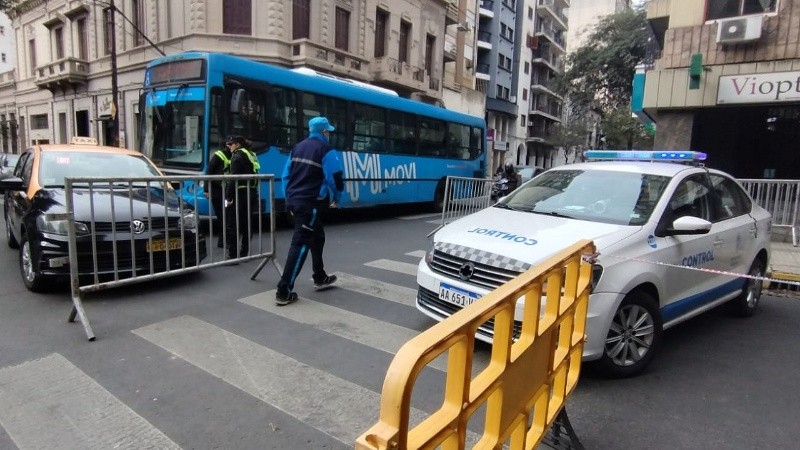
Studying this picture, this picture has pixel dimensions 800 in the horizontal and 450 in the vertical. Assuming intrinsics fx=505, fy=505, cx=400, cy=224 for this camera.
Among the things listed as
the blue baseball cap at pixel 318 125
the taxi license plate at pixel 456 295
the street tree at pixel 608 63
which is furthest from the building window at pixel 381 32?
the taxi license plate at pixel 456 295

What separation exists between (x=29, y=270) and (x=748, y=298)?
7.75m

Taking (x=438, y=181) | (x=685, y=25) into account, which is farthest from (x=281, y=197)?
(x=685, y=25)

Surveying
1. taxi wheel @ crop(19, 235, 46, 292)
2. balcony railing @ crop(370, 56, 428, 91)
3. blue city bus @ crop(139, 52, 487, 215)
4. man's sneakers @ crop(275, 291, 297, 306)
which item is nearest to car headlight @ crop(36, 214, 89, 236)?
taxi wheel @ crop(19, 235, 46, 292)

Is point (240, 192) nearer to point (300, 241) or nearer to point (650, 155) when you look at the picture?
point (300, 241)

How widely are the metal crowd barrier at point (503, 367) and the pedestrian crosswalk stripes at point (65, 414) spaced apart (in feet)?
6.26

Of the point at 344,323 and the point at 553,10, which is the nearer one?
the point at 344,323

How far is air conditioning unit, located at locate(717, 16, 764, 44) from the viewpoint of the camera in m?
10.9

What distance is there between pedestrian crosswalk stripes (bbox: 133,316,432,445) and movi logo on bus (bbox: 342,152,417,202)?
291 inches

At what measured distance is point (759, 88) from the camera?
11.1m

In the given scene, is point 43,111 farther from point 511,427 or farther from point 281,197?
point 511,427

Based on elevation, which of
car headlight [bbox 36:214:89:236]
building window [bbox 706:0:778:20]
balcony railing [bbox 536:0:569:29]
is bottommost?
car headlight [bbox 36:214:89:236]

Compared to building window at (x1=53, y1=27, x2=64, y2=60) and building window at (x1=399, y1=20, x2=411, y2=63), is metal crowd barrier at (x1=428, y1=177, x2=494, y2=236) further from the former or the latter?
building window at (x1=53, y1=27, x2=64, y2=60)

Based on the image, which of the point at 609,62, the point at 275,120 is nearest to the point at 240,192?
the point at 275,120

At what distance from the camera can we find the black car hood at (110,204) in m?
5.13
